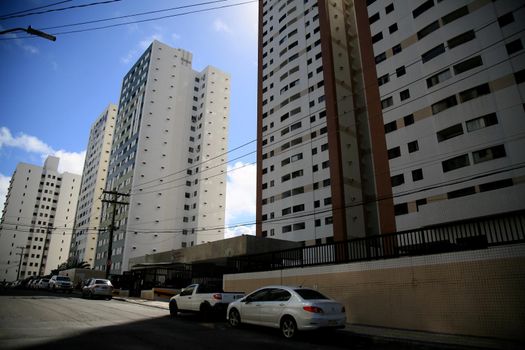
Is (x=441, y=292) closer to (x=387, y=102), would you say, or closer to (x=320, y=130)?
(x=387, y=102)

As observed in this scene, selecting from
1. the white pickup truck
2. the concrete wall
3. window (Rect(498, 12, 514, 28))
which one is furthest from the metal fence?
window (Rect(498, 12, 514, 28))

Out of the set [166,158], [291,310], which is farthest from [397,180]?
[166,158]

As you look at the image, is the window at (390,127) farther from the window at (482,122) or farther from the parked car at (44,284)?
the parked car at (44,284)

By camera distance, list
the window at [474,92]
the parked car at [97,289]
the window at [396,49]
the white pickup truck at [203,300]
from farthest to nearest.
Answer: the window at [396,49]
the window at [474,92]
the parked car at [97,289]
the white pickup truck at [203,300]

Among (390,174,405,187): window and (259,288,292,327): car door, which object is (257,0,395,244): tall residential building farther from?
(259,288,292,327): car door

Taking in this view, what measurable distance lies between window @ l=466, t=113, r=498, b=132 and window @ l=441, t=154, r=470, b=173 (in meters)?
2.42

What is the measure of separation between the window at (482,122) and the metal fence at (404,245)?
15884 mm

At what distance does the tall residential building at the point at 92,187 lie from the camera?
285 ft

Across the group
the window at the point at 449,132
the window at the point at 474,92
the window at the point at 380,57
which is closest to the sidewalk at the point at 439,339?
the window at the point at 449,132

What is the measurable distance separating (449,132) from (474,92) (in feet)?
12.5

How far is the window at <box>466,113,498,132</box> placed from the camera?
27.2 metres

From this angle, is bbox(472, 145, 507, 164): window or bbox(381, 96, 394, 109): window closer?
bbox(472, 145, 507, 164): window

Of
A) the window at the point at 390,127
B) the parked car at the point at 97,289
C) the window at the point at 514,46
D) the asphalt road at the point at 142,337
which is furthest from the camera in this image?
the window at the point at 390,127

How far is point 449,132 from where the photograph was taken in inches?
1192
